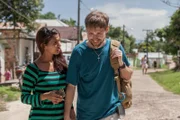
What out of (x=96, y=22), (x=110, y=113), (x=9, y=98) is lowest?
(x=9, y=98)

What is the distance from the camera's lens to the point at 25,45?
31.7m

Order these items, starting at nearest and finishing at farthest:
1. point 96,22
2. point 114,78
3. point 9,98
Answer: point 96,22
point 114,78
point 9,98

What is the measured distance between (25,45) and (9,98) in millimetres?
19827

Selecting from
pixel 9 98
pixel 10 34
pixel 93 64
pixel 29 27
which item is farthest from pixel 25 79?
pixel 10 34

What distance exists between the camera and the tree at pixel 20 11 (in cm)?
2616

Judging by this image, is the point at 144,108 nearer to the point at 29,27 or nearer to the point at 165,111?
the point at 165,111

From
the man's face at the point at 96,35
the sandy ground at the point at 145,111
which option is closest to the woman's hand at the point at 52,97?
the man's face at the point at 96,35

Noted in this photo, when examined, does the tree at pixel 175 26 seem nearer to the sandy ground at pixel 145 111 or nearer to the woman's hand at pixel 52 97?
the sandy ground at pixel 145 111

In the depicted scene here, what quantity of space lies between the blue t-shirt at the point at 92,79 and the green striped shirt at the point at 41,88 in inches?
5.2

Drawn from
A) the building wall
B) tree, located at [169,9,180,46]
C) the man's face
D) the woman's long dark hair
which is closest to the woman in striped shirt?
the woman's long dark hair

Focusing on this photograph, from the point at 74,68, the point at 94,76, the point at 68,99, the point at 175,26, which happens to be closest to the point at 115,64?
the point at 94,76

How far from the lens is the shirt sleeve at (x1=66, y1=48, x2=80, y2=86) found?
3059 mm

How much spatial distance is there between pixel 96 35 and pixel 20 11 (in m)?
24.5

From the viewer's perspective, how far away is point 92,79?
306 cm
